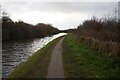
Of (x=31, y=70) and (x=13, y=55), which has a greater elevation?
(x=31, y=70)

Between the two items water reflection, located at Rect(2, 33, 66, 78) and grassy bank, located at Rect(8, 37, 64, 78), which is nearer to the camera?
grassy bank, located at Rect(8, 37, 64, 78)

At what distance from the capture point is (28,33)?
303ft

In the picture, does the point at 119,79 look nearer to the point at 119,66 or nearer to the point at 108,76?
the point at 108,76

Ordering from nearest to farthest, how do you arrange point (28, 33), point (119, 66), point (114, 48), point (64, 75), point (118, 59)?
point (64, 75)
point (119, 66)
point (118, 59)
point (114, 48)
point (28, 33)

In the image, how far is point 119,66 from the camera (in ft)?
48.2

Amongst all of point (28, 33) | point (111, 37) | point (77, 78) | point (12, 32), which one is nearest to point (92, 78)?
point (77, 78)

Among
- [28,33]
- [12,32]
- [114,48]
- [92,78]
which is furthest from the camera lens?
[28,33]

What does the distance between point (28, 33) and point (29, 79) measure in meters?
80.0

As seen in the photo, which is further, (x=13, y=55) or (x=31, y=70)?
(x=13, y=55)

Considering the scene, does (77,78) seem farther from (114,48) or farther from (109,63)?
(114,48)

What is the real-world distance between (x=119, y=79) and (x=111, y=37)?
910cm

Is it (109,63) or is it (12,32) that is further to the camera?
(12,32)

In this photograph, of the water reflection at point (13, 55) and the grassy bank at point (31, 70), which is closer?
the grassy bank at point (31, 70)

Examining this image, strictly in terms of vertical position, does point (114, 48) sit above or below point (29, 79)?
above
